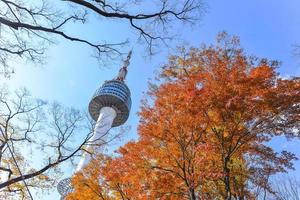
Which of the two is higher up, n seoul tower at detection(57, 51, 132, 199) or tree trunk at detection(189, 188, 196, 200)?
n seoul tower at detection(57, 51, 132, 199)

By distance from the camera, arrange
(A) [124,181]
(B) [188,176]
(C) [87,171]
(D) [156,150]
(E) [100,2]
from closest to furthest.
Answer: (E) [100,2]
(B) [188,176]
(D) [156,150]
(A) [124,181]
(C) [87,171]

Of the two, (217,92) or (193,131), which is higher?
(217,92)

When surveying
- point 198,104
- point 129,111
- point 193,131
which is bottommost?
point 193,131

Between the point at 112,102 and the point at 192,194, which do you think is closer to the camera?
the point at 192,194

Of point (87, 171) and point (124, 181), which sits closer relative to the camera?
point (124, 181)

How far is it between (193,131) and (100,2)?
5143 mm

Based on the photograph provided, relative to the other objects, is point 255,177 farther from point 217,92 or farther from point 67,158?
point 67,158

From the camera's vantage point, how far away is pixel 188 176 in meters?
10.5

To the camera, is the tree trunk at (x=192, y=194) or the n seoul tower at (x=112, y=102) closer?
the tree trunk at (x=192, y=194)

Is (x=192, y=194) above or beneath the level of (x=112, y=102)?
beneath

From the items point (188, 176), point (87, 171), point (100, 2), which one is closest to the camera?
Answer: point (100, 2)

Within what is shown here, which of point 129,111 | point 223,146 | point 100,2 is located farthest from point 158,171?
point 129,111

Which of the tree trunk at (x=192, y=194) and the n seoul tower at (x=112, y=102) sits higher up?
the n seoul tower at (x=112, y=102)

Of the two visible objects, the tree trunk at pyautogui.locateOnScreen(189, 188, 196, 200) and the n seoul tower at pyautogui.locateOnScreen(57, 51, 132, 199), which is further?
the n seoul tower at pyautogui.locateOnScreen(57, 51, 132, 199)
